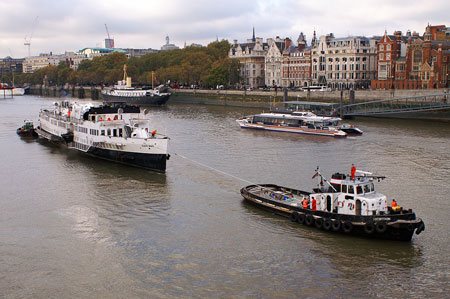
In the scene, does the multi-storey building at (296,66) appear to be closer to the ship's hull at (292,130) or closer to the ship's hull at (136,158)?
the ship's hull at (292,130)

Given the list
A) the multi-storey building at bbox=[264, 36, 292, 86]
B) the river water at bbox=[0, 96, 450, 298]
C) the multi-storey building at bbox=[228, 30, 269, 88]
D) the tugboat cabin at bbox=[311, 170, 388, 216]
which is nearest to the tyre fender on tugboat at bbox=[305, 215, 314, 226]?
the river water at bbox=[0, 96, 450, 298]

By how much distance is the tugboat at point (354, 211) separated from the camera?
74.4 feet

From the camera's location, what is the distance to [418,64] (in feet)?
278

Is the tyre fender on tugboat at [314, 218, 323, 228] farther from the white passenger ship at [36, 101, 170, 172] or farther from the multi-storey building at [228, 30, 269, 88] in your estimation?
the multi-storey building at [228, 30, 269, 88]

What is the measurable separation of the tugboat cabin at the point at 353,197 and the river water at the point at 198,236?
1257 mm

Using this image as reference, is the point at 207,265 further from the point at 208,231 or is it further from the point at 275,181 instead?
the point at 275,181

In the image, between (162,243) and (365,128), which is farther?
(365,128)

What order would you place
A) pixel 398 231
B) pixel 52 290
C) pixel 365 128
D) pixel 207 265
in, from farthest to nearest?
pixel 365 128 → pixel 398 231 → pixel 207 265 → pixel 52 290

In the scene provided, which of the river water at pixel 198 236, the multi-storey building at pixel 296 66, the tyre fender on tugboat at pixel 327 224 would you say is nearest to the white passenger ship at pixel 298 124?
the river water at pixel 198 236

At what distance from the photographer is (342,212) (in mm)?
24047

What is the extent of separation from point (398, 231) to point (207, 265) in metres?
8.22

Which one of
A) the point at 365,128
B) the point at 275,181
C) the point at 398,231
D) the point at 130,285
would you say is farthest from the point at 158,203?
the point at 365,128

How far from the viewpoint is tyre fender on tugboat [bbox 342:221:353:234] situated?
23413mm

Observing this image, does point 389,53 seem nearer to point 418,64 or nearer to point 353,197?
point 418,64
